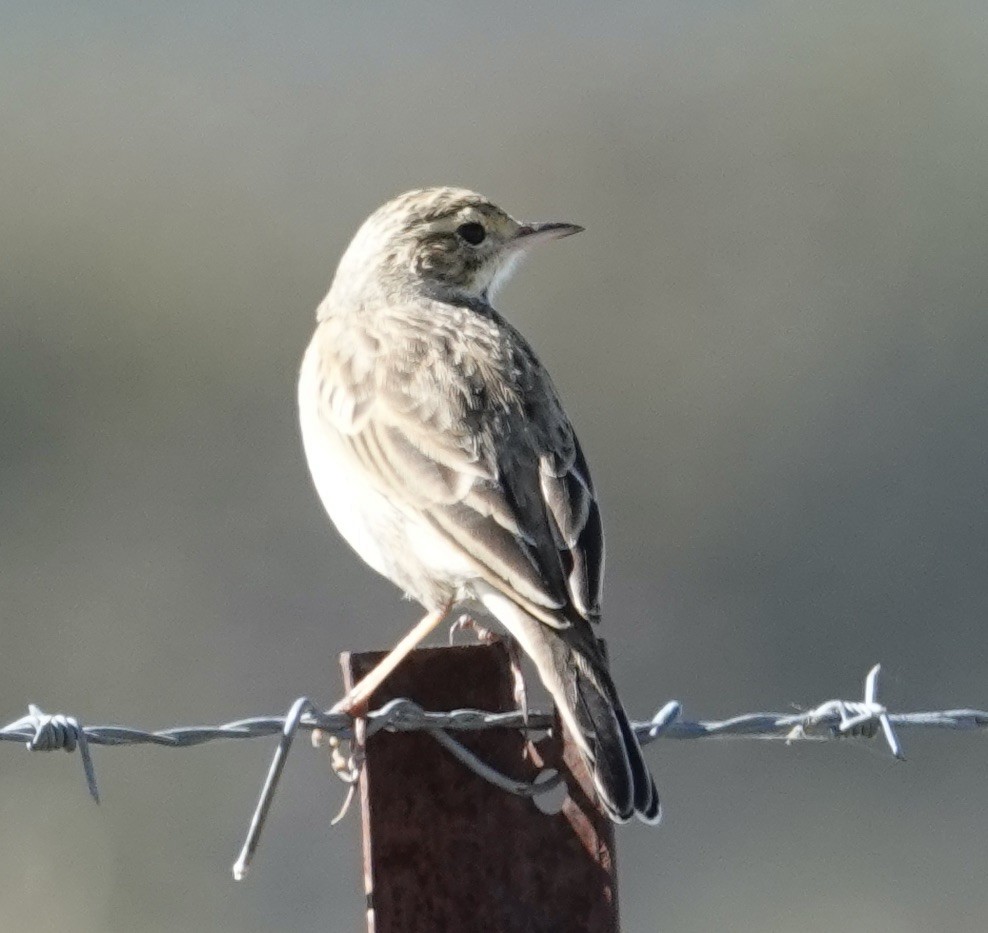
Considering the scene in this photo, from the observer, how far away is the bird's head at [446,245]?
900 centimetres

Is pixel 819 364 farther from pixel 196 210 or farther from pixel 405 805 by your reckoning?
pixel 405 805

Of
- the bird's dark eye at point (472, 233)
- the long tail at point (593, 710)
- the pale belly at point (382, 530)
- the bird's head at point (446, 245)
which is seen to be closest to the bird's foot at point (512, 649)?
the long tail at point (593, 710)

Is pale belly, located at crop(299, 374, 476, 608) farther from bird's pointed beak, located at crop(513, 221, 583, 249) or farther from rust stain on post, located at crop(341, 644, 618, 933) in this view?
bird's pointed beak, located at crop(513, 221, 583, 249)

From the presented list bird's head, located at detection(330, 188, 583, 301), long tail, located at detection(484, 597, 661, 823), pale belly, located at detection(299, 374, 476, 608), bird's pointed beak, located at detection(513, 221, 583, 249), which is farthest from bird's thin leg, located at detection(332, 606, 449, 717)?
bird's pointed beak, located at detection(513, 221, 583, 249)

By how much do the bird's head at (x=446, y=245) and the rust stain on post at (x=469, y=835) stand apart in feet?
11.1

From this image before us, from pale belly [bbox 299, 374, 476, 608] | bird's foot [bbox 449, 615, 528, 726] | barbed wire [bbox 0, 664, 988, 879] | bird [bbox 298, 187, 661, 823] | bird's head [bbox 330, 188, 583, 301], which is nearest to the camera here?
barbed wire [bbox 0, 664, 988, 879]

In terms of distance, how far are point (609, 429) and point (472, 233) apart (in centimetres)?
1308

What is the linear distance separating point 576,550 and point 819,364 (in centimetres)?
1812

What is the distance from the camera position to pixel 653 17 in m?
36.4

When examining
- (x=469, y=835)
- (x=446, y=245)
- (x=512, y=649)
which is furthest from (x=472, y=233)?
(x=469, y=835)

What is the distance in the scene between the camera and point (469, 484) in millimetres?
6879

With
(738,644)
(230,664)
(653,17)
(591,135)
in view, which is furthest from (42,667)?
(653,17)

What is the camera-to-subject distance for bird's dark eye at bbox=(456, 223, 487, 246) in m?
9.05

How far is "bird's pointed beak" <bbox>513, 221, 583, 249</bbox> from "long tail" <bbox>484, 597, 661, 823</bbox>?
2.63m
